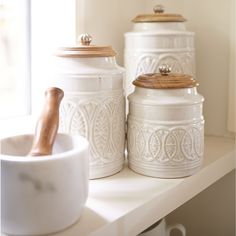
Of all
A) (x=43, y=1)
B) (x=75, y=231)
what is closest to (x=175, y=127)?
(x=75, y=231)

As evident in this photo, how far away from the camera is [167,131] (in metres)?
0.68

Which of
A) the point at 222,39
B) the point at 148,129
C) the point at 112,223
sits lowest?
the point at 112,223

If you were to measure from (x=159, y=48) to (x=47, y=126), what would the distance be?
1.23 feet

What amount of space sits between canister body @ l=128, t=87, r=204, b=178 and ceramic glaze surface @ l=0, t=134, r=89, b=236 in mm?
212

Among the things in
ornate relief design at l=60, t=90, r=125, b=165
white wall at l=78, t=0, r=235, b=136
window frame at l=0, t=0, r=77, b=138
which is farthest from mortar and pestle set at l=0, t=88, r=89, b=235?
white wall at l=78, t=0, r=235, b=136

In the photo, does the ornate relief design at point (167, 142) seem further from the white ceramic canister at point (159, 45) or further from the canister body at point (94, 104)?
the white ceramic canister at point (159, 45)

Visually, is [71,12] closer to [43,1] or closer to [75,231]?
[43,1]

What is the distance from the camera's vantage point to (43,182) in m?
0.47

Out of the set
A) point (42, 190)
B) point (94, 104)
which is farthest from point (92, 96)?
point (42, 190)

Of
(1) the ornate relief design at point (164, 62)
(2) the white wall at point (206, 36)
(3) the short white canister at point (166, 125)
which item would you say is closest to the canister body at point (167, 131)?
(3) the short white canister at point (166, 125)

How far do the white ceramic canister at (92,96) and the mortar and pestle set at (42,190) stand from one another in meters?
0.15

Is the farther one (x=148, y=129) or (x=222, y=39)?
(x=222, y=39)

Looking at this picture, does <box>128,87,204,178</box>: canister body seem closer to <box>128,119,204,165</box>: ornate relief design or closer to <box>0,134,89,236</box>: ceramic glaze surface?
<box>128,119,204,165</box>: ornate relief design

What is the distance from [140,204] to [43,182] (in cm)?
19
